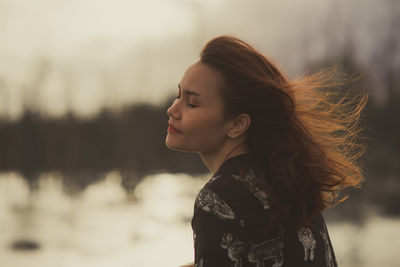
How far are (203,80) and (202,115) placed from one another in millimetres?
104

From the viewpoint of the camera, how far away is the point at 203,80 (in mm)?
1602

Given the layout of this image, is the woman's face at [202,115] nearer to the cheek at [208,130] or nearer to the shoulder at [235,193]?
the cheek at [208,130]

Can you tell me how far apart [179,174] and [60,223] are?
2578 centimetres

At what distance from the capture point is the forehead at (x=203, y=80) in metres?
1.59

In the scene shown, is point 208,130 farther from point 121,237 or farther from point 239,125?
point 121,237

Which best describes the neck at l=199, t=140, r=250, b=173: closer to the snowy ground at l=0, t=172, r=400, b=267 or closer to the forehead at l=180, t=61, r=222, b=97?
the forehead at l=180, t=61, r=222, b=97

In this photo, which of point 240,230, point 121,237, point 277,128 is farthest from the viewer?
point 121,237

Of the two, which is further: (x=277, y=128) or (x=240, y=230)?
(x=277, y=128)

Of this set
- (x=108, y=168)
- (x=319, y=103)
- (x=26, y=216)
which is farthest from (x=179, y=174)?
(x=319, y=103)

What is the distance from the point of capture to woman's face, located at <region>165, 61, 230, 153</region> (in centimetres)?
159

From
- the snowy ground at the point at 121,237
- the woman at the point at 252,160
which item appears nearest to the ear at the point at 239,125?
the woman at the point at 252,160

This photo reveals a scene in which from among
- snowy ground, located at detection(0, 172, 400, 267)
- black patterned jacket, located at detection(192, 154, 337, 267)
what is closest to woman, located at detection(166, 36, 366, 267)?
black patterned jacket, located at detection(192, 154, 337, 267)

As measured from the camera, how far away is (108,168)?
43.4 m

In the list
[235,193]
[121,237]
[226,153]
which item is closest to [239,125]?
[226,153]
